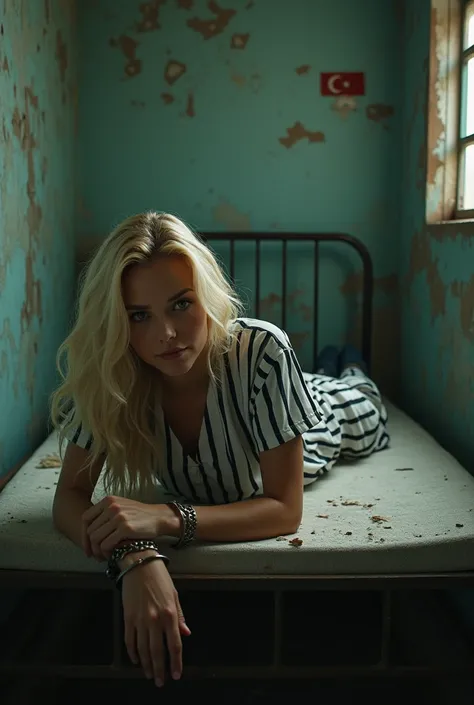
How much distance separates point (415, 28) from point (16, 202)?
5.90ft

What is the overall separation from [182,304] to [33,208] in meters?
1.23

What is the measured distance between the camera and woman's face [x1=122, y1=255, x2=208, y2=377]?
1617 millimetres

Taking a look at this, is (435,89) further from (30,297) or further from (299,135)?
(30,297)

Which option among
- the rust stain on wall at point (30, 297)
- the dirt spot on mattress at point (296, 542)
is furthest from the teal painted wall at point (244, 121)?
the dirt spot on mattress at point (296, 542)

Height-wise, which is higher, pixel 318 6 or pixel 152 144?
pixel 318 6

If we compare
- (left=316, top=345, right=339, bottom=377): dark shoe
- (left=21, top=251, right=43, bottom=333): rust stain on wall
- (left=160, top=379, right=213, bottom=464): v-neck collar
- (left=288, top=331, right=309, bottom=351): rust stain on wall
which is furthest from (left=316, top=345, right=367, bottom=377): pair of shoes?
(left=160, top=379, right=213, bottom=464): v-neck collar

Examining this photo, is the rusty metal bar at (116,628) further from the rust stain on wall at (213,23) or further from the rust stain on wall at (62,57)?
the rust stain on wall at (213,23)

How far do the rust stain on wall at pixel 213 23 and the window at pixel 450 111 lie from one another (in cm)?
91

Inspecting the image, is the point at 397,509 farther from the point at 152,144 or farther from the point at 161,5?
the point at 161,5

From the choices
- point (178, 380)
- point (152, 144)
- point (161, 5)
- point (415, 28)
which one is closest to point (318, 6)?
point (415, 28)

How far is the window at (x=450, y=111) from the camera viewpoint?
291cm

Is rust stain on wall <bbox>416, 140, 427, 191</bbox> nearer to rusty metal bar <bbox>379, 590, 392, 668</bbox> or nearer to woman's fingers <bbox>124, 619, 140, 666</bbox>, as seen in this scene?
rusty metal bar <bbox>379, 590, 392, 668</bbox>

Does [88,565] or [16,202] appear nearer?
[88,565]

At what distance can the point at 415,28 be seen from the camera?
322 centimetres
